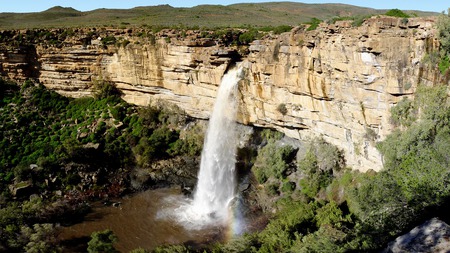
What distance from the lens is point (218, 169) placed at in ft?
102

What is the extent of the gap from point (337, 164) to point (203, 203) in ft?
36.2

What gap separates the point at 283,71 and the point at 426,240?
15762 millimetres

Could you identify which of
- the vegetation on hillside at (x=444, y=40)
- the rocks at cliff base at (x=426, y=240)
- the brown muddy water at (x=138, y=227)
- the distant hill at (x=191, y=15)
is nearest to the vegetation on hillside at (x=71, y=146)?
the brown muddy water at (x=138, y=227)

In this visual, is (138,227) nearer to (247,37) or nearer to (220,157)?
(220,157)

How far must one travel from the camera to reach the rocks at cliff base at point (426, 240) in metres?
12.8

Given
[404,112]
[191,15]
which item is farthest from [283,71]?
[191,15]

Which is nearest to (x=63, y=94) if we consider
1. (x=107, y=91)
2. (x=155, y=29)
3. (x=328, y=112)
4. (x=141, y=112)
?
(x=107, y=91)

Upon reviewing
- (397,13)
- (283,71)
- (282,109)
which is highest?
(397,13)

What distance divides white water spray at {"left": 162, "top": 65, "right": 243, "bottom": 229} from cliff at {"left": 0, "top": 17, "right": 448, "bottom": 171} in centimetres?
105

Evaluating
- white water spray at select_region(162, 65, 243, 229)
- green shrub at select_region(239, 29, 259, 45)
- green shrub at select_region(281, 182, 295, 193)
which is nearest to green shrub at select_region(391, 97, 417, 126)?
green shrub at select_region(281, 182, 295, 193)

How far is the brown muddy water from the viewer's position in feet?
80.1

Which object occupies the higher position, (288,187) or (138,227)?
(288,187)

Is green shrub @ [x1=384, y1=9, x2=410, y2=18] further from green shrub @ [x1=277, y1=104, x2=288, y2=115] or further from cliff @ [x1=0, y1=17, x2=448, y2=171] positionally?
green shrub @ [x1=277, y1=104, x2=288, y2=115]

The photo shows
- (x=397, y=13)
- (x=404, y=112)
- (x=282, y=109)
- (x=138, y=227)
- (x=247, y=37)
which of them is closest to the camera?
(x=404, y=112)
